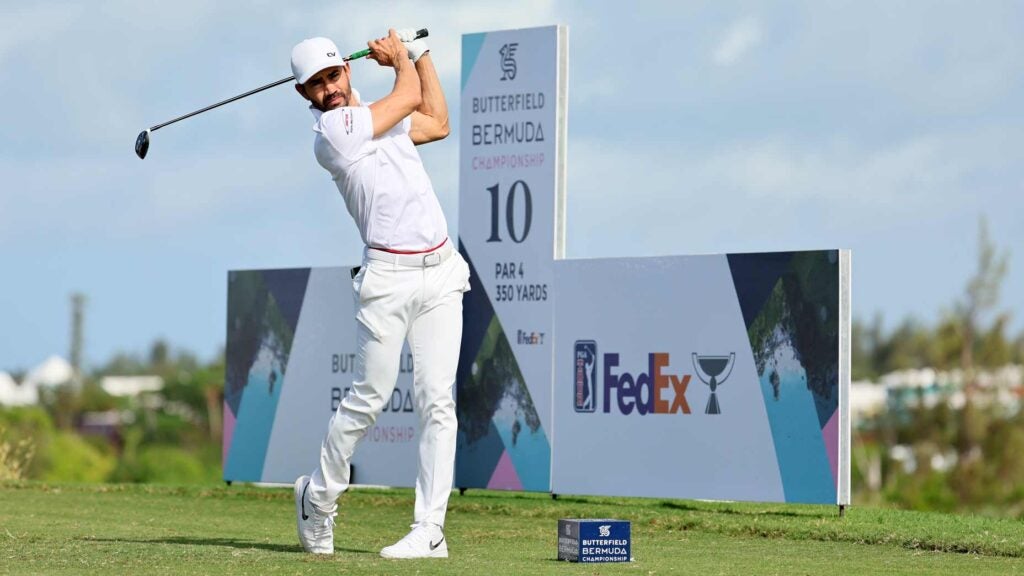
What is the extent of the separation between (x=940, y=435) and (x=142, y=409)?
5880 centimetres

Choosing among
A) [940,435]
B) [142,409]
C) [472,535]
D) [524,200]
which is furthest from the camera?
[142,409]

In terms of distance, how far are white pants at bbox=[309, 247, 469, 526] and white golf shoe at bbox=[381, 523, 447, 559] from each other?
6cm

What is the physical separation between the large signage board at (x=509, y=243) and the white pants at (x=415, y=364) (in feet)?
17.0

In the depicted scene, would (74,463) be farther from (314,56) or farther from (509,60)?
(314,56)

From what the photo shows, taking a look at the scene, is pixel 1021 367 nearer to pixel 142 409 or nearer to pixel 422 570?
pixel 142 409

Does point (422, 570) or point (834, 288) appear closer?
point (422, 570)

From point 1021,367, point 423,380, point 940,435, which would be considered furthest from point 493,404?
point 1021,367

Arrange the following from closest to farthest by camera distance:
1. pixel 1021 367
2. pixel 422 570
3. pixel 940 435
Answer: pixel 422 570 < pixel 940 435 < pixel 1021 367

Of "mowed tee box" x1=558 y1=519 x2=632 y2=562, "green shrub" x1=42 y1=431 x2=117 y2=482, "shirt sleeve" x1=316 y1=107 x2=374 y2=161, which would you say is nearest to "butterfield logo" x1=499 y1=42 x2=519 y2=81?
"shirt sleeve" x1=316 y1=107 x2=374 y2=161

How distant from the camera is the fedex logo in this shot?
40.7 feet

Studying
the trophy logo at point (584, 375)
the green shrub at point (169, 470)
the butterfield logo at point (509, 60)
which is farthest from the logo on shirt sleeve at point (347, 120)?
the green shrub at point (169, 470)

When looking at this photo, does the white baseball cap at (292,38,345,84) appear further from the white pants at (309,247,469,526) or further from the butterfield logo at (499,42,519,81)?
the butterfield logo at (499,42,519,81)

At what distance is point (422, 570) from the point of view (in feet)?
23.4

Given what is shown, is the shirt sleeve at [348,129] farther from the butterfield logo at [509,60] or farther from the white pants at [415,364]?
the butterfield logo at [509,60]
